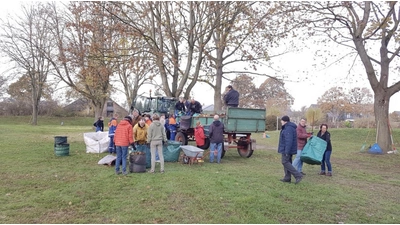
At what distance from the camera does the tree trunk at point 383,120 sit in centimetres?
1656

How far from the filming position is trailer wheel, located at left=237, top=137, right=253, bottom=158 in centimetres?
1314

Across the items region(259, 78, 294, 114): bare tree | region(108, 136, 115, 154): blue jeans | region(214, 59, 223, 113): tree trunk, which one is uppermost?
region(259, 78, 294, 114): bare tree

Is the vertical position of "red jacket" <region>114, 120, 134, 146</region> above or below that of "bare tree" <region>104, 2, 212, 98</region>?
below

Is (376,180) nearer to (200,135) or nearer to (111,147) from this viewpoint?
(200,135)

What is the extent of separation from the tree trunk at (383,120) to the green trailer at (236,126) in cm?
744

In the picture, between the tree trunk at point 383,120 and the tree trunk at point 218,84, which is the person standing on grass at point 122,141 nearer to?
the tree trunk at point 383,120

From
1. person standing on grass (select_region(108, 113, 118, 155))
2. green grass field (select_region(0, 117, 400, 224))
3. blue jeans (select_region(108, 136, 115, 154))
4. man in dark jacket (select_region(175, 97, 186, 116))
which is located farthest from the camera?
man in dark jacket (select_region(175, 97, 186, 116))

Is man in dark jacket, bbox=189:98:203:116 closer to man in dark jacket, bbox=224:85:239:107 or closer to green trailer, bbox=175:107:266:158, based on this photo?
green trailer, bbox=175:107:266:158

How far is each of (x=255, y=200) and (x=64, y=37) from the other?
97.1 feet

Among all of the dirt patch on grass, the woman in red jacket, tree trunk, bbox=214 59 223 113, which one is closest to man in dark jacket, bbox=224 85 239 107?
the woman in red jacket

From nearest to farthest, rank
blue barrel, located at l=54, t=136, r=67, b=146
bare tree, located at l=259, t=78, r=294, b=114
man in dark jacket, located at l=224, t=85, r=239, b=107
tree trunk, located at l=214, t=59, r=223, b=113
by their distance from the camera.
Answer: blue barrel, located at l=54, t=136, r=67, b=146
man in dark jacket, located at l=224, t=85, r=239, b=107
tree trunk, located at l=214, t=59, r=223, b=113
bare tree, located at l=259, t=78, r=294, b=114

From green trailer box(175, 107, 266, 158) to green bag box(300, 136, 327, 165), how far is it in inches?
131

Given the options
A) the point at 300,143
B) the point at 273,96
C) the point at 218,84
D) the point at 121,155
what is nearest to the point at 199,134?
the point at 121,155

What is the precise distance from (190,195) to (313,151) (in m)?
3.88
